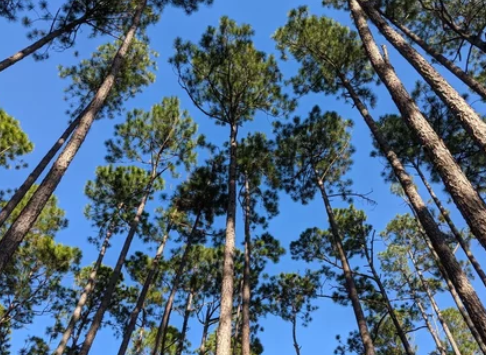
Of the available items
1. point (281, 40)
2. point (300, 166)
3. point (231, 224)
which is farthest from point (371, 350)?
point (281, 40)

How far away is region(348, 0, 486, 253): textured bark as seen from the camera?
10.0ft

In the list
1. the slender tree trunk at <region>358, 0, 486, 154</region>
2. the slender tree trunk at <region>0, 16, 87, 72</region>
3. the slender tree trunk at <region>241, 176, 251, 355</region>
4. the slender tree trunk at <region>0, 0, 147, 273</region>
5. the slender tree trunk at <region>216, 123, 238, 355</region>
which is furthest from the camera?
the slender tree trunk at <region>241, 176, 251, 355</region>

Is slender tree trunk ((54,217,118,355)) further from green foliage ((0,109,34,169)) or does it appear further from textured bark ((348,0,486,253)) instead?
textured bark ((348,0,486,253))

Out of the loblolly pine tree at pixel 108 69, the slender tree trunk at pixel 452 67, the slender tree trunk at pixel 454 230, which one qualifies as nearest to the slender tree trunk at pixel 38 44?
the loblolly pine tree at pixel 108 69

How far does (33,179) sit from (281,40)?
27.1 ft

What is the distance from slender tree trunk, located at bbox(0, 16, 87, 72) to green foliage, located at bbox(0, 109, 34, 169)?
393cm

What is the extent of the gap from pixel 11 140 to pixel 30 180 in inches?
177

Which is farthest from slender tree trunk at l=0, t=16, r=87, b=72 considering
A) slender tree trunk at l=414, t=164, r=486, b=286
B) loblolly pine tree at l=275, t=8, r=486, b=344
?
slender tree trunk at l=414, t=164, r=486, b=286

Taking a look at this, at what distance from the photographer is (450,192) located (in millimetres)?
3393

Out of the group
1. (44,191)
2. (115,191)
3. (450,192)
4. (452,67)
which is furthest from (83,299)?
(452,67)

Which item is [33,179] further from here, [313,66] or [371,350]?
[313,66]

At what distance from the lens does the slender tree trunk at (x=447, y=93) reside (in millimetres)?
3713

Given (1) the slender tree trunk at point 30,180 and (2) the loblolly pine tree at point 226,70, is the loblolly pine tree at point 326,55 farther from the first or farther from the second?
(1) the slender tree trunk at point 30,180

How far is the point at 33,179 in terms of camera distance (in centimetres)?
720
